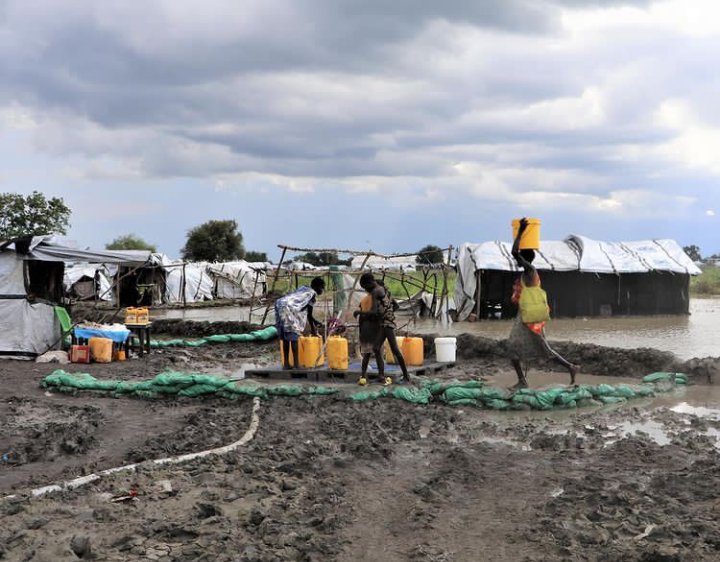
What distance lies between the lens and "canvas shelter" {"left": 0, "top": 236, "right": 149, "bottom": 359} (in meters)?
13.9

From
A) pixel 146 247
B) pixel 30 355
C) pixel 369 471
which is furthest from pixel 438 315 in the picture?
pixel 146 247

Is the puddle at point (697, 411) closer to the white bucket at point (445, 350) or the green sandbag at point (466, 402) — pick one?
the green sandbag at point (466, 402)

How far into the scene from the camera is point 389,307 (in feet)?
31.7

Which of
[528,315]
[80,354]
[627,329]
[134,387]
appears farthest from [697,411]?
[627,329]

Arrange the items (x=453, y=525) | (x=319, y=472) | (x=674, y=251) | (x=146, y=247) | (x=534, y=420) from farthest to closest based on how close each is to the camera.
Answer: (x=146, y=247) < (x=674, y=251) < (x=534, y=420) < (x=319, y=472) < (x=453, y=525)

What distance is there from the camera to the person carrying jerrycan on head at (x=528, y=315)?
930 cm

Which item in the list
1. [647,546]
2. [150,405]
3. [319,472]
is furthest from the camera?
[150,405]

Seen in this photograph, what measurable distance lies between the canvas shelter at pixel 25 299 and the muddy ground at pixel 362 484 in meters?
4.83

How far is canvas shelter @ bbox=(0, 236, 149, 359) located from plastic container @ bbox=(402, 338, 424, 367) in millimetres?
5583

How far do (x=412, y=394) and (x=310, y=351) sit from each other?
7.89 ft

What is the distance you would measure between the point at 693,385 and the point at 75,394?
8.32m

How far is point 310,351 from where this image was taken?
11008 mm

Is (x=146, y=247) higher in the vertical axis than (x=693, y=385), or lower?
higher

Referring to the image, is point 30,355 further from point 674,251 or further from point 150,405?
point 674,251
